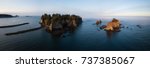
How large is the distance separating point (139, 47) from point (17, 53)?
18.1m

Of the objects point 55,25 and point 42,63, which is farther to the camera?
point 55,25

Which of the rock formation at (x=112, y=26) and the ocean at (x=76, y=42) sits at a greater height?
the rock formation at (x=112, y=26)

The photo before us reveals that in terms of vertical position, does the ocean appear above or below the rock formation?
below

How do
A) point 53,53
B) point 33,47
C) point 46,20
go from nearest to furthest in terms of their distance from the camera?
point 53,53
point 33,47
point 46,20

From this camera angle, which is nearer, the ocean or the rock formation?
the ocean

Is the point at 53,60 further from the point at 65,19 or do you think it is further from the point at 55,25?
the point at 65,19

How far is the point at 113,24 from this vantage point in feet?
142

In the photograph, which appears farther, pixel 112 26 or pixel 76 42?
pixel 112 26

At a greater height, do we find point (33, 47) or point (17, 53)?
point (17, 53)

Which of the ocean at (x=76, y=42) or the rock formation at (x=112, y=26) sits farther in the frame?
the rock formation at (x=112, y=26)

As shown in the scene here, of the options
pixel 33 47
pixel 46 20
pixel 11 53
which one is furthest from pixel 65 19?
pixel 11 53

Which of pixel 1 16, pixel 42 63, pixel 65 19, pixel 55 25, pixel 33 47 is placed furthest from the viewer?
pixel 1 16

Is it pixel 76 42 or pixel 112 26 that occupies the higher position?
pixel 112 26

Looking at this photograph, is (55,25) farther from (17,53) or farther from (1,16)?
(1,16)
